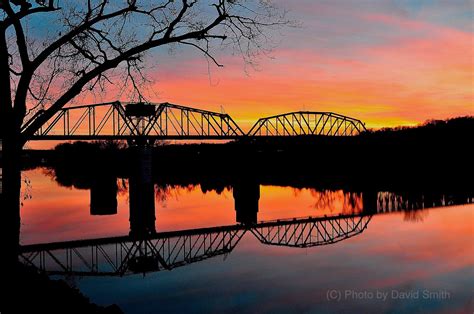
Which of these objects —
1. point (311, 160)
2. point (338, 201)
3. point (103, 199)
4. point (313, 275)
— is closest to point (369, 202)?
point (338, 201)

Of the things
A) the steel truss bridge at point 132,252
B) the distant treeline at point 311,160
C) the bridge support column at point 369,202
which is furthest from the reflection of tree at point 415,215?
the distant treeline at point 311,160

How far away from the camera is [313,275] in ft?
72.3

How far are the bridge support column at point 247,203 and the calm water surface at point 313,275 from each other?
1.91 meters

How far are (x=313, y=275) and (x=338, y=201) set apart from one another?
38157 millimetres

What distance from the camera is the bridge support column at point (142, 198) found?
3933 centimetres

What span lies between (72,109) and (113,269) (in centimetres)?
7573

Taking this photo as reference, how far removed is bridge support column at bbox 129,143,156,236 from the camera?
1548 inches

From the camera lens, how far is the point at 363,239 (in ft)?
106

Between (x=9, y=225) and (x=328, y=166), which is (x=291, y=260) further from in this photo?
(x=328, y=166)

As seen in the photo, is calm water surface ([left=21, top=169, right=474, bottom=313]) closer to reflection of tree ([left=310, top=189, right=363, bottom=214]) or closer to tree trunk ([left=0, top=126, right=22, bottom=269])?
tree trunk ([left=0, top=126, right=22, bottom=269])

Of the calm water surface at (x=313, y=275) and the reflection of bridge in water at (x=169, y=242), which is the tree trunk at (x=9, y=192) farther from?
the reflection of bridge in water at (x=169, y=242)

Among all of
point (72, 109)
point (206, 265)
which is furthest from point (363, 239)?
point (72, 109)

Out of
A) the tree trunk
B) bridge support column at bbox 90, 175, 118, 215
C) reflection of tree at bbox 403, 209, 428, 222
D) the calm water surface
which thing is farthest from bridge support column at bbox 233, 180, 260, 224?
the tree trunk

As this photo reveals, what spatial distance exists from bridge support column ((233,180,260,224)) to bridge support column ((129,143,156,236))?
771 centimetres
